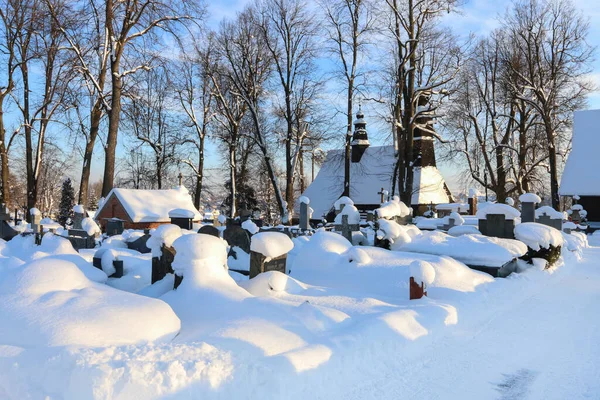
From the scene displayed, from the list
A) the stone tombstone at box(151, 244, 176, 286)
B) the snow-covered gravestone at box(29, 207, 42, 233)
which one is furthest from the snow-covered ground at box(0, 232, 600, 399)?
the snow-covered gravestone at box(29, 207, 42, 233)

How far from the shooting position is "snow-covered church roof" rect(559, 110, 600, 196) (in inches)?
1125

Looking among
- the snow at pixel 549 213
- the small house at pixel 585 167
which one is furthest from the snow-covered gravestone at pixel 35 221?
the small house at pixel 585 167

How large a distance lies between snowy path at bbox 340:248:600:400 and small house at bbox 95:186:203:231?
17070 millimetres

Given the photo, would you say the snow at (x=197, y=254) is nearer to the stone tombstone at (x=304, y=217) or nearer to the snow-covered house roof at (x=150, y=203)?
the stone tombstone at (x=304, y=217)

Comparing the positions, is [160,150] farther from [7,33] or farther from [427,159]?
[427,159]

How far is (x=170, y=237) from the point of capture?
22.7ft

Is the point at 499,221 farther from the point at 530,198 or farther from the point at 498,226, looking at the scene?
the point at 530,198

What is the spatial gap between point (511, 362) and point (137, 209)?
64.4 ft

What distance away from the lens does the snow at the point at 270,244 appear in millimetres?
7105

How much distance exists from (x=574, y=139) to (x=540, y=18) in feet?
28.8

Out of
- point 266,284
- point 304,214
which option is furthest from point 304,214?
point 266,284

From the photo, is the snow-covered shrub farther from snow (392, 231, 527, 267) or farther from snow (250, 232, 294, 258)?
snow (250, 232, 294, 258)

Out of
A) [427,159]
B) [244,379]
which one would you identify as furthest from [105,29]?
[427,159]

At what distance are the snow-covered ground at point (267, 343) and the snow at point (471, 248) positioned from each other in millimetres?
2335
